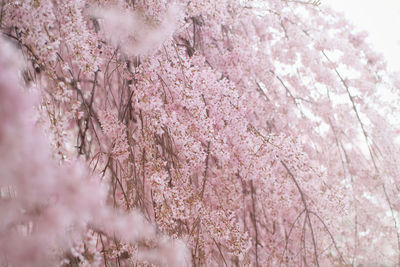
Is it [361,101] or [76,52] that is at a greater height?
[361,101]

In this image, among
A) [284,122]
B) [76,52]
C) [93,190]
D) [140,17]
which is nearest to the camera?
[93,190]

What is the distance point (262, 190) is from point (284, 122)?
0.48 meters

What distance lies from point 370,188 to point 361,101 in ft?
1.81

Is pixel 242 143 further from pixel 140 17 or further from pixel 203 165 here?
pixel 140 17

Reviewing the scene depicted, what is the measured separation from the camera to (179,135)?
1.04m

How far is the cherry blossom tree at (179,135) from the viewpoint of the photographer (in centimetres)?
46

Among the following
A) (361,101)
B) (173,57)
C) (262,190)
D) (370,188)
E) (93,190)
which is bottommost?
(93,190)

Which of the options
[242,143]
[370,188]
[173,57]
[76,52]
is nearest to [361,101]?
[370,188]

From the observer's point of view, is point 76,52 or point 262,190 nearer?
point 76,52

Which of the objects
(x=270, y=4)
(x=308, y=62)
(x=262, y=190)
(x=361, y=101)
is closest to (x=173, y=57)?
(x=262, y=190)

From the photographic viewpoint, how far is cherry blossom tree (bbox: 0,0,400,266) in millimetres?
461

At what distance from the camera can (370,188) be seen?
217cm

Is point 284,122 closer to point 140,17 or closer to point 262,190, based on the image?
point 262,190

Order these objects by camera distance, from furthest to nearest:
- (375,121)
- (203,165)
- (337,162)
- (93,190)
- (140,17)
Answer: (337,162), (375,121), (203,165), (140,17), (93,190)
